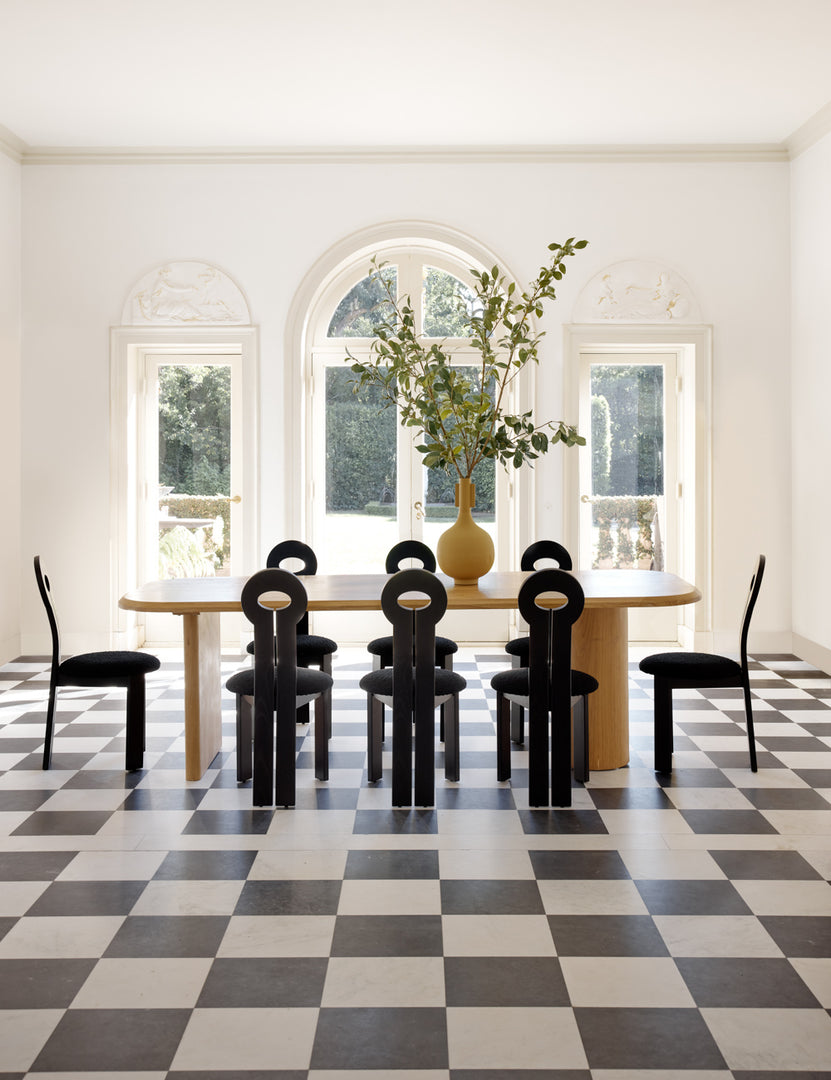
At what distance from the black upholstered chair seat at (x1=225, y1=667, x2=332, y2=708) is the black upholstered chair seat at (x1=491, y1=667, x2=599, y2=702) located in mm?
704

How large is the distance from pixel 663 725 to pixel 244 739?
5.98ft

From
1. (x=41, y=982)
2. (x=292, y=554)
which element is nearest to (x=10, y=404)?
(x=292, y=554)

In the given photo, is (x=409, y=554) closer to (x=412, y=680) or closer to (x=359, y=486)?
(x=412, y=680)

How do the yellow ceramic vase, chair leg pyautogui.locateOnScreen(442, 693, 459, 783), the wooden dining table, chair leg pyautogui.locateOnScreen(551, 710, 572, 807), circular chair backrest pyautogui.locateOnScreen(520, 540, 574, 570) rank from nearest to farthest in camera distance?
chair leg pyautogui.locateOnScreen(551, 710, 572, 807), the wooden dining table, chair leg pyautogui.locateOnScreen(442, 693, 459, 783), the yellow ceramic vase, circular chair backrest pyautogui.locateOnScreen(520, 540, 574, 570)

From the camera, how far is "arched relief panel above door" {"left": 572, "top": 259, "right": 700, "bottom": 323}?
696 cm

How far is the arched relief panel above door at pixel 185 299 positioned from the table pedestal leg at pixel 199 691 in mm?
3191

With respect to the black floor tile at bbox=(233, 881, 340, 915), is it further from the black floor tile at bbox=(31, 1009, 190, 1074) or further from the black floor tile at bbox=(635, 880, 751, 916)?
the black floor tile at bbox=(635, 880, 751, 916)

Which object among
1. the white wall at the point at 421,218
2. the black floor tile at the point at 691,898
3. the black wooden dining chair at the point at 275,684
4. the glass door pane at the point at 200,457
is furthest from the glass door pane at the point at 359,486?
the black floor tile at the point at 691,898

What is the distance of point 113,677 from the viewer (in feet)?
14.0

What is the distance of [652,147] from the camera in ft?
22.6

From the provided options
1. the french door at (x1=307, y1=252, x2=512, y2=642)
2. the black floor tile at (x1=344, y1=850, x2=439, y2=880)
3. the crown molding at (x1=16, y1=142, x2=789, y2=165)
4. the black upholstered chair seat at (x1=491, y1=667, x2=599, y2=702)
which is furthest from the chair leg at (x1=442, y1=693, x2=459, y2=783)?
the crown molding at (x1=16, y1=142, x2=789, y2=165)

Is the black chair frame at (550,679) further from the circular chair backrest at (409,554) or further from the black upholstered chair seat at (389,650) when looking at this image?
the circular chair backrest at (409,554)

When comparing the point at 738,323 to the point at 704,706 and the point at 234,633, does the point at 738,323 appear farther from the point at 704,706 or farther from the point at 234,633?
the point at 234,633

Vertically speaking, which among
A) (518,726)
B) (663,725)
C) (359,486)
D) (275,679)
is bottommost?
(518,726)
